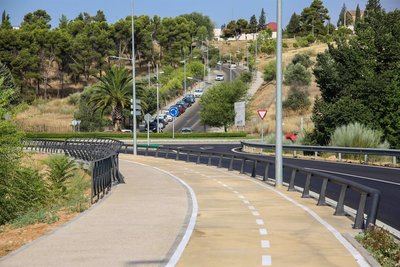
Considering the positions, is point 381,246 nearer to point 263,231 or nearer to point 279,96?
point 263,231

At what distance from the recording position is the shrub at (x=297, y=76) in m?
125

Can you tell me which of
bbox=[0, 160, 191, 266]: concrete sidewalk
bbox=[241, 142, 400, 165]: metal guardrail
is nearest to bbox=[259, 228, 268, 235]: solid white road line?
bbox=[0, 160, 191, 266]: concrete sidewalk

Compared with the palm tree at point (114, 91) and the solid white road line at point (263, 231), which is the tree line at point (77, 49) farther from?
the solid white road line at point (263, 231)

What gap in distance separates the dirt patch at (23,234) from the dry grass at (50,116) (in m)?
81.0

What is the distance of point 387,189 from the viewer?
23781 millimetres

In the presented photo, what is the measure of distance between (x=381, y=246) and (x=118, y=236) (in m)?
4.70

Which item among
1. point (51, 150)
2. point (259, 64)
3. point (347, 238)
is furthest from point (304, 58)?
point (347, 238)

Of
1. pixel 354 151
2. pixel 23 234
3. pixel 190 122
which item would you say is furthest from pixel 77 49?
pixel 23 234

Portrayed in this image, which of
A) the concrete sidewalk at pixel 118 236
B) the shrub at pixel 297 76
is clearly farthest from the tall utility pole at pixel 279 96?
the shrub at pixel 297 76

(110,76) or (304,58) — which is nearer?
(110,76)

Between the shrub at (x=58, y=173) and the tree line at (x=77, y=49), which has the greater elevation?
the tree line at (x=77, y=49)

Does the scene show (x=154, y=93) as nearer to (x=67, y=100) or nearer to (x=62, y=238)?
(x=67, y=100)

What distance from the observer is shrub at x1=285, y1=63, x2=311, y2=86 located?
125 metres

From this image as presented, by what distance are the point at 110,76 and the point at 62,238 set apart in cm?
8188
